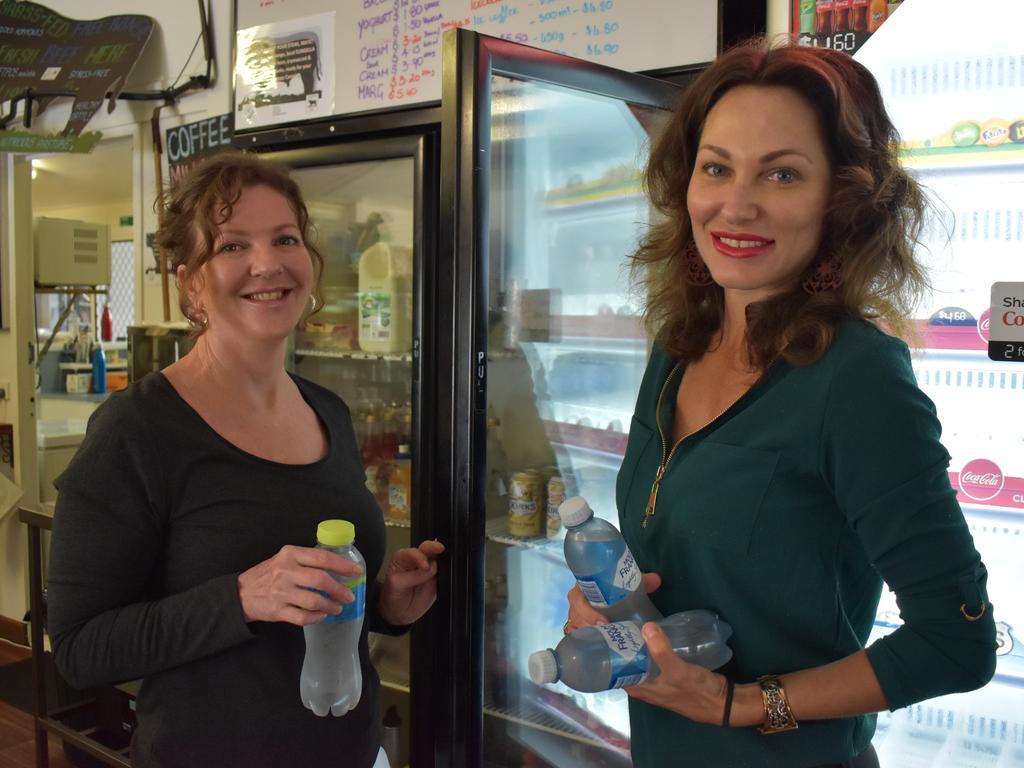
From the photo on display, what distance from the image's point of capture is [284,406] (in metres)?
1.53

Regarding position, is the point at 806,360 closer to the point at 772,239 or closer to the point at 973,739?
the point at 772,239

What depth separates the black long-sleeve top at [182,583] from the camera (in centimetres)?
125

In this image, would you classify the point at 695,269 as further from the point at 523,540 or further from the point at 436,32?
the point at 436,32

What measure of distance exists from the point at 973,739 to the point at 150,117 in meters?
3.74

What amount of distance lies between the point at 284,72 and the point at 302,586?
253 cm

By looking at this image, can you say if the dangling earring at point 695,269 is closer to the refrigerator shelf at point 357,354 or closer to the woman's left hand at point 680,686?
the woman's left hand at point 680,686

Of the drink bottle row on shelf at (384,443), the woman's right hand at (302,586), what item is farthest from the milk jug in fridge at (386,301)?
the woman's right hand at (302,586)

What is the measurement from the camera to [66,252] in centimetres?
441

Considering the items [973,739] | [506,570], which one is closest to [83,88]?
[506,570]

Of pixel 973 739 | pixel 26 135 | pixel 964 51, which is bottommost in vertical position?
pixel 973 739

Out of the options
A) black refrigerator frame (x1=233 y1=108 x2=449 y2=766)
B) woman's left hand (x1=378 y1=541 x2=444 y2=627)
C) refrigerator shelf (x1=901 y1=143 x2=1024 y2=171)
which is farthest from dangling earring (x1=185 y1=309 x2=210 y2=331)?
refrigerator shelf (x1=901 y1=143 x2=1024 y2=171)

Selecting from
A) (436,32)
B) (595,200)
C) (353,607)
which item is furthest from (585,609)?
(436,32)

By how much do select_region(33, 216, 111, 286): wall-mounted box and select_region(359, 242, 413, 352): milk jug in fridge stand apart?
223cm

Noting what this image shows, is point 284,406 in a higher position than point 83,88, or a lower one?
lower
